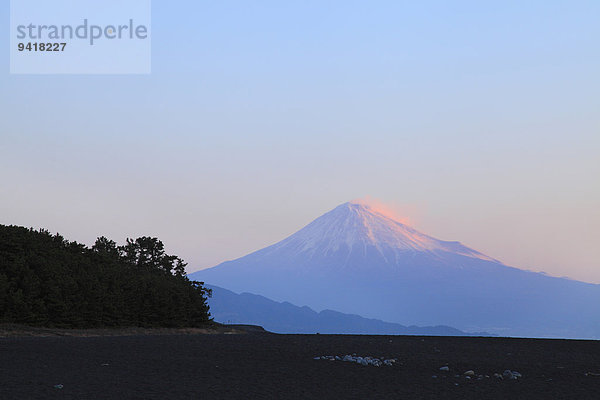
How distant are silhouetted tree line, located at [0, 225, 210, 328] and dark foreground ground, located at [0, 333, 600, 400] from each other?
11.2 meters

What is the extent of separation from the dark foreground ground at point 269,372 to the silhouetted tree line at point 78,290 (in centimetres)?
1124

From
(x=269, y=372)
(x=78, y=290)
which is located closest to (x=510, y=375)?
(x=269, y=372)

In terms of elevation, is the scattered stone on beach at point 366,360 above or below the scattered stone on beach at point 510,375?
above

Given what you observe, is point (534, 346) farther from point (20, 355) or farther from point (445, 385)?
point (20, 355)

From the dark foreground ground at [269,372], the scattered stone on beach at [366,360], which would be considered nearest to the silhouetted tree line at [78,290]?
the dark foreground ground at [269,372]

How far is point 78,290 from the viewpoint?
1780 inches

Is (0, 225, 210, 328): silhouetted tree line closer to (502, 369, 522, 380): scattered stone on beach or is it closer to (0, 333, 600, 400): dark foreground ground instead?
(0, 333, 600, 400): dark foreground ground

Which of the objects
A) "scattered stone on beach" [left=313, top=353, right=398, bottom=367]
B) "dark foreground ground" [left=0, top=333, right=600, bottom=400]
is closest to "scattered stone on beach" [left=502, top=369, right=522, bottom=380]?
"dark foreground ground" [left=0, top=333, right=600, bottom=400]

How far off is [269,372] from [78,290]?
89.6 feet

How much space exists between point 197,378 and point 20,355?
28.1 feet

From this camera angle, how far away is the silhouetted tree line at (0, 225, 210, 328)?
137ft

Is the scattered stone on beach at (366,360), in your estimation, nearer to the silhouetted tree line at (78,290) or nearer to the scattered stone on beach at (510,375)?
the scattered stone on beach at (510,375)

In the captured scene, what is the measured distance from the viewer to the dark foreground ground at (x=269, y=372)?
56.6 feet

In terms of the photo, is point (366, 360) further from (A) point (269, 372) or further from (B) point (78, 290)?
(B) point (78, 290)
